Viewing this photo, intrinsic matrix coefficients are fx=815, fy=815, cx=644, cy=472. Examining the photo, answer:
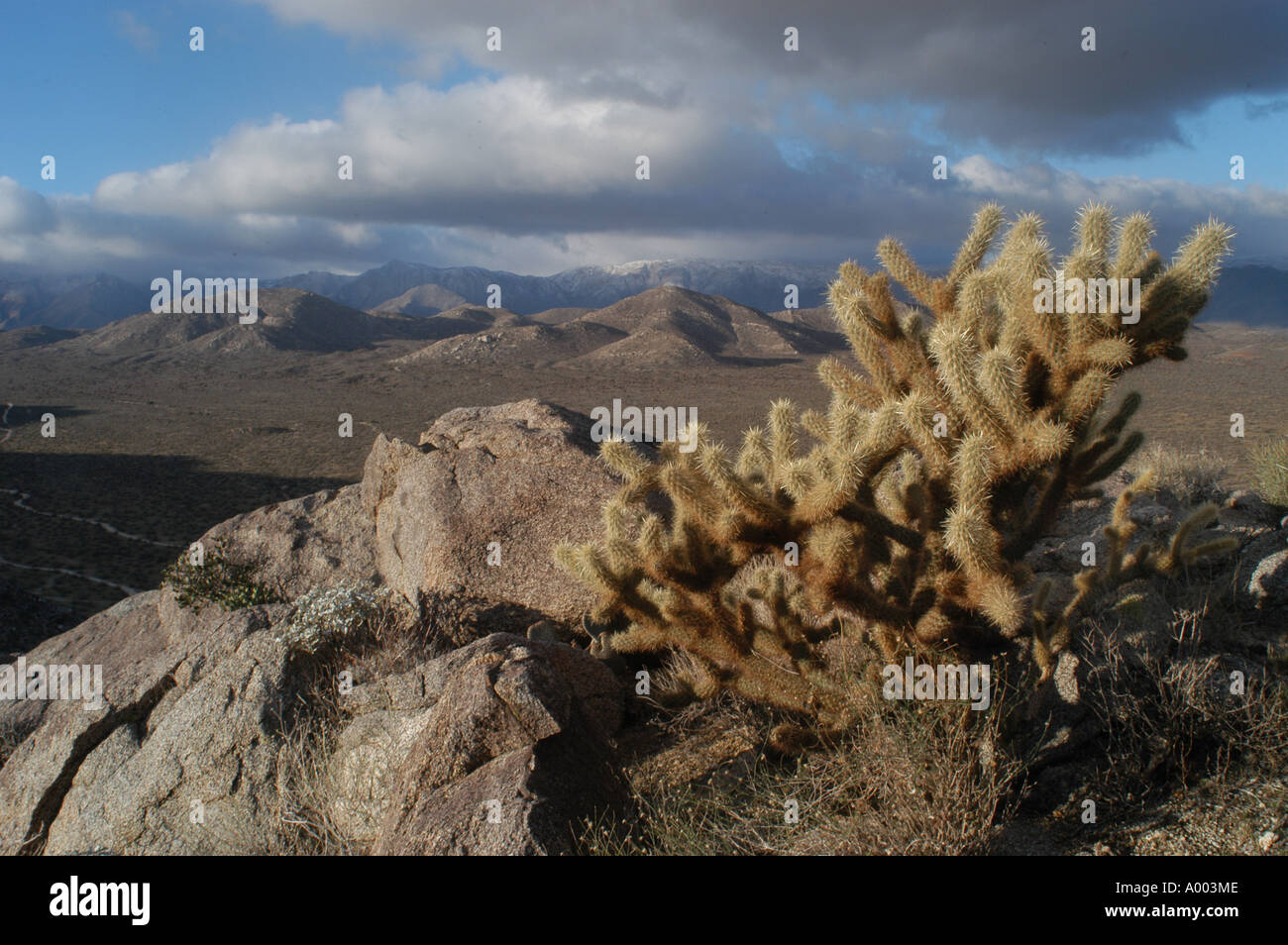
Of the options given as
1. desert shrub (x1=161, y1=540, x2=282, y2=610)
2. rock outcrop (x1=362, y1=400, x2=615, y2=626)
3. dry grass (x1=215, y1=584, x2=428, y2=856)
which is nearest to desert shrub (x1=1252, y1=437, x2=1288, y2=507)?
rock outcrop (x1=362, y1=400, x2=615, y2=626)

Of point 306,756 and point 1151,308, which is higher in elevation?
point 1151,308

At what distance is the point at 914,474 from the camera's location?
3.94 meters

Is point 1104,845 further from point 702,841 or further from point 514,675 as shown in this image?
point 514,675

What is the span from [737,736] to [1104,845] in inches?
66.8

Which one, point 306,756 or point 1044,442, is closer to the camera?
point 1044,442

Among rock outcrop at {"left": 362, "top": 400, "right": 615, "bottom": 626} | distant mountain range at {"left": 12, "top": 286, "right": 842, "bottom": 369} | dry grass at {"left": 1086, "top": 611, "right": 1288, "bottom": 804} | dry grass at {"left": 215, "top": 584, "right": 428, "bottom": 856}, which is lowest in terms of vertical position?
dry grass at {"left": 215, "top": 584, "right": 428, "bottom": 856}

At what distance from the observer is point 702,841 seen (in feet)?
11.2

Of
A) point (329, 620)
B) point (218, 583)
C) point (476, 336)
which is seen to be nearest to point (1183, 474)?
point (329, 620)

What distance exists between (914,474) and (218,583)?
686 cm

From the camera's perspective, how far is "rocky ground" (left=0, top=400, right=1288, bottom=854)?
10.9 feet

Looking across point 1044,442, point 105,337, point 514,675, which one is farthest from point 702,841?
point 105,337

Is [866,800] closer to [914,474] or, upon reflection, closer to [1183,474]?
[914,474]

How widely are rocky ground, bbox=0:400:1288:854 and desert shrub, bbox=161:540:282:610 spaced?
0.89 ft

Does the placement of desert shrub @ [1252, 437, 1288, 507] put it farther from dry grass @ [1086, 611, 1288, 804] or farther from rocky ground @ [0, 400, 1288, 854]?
dry grass @ [1086, 611, 1288, 804]
